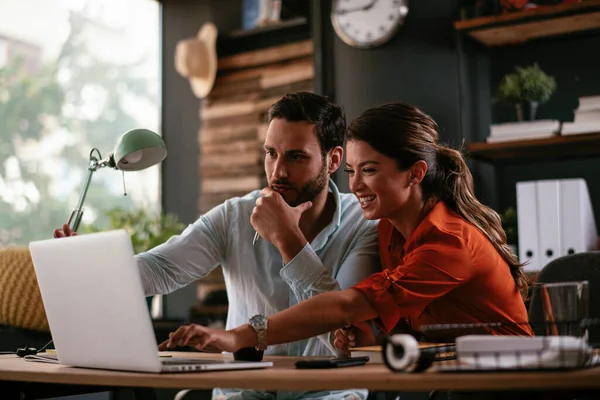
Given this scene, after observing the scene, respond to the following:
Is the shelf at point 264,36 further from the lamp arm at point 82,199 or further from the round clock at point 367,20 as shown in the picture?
the lamp arm at point 82,199

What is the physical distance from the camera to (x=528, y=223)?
324cm

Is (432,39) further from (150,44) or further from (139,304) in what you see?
(139,304)

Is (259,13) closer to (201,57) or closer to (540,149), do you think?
(201,57)

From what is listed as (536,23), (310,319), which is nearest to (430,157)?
(310,319)

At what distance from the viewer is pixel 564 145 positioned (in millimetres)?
3330

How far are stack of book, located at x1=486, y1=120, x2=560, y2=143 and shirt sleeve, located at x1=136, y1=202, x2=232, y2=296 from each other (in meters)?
1.58

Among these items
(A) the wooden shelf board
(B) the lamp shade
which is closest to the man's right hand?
(B) the lamp shade

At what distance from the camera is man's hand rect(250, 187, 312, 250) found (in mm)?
1854

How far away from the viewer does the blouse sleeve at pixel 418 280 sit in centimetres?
147

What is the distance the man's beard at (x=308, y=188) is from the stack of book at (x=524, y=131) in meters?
1.41

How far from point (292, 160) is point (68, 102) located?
8.44ft

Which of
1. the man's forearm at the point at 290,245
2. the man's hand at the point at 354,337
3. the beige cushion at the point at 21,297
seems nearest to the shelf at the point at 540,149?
the man's forearm at the point at 290,245

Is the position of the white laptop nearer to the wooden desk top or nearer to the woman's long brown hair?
the wooden desk top

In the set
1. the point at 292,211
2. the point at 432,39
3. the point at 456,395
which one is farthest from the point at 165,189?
the point at 456,395
